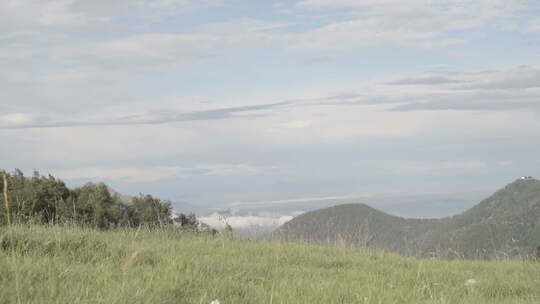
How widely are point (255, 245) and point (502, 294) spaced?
4.56m

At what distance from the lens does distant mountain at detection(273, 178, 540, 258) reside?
13.5 meters

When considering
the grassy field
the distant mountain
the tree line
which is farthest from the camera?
the tree line

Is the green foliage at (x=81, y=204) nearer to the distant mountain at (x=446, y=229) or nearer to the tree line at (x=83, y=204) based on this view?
the tree line at (x=83, y=204)

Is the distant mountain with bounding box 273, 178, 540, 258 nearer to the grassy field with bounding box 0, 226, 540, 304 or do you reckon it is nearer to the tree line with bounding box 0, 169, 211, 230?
the grassy field with bounding box 0, 226, 540, 304

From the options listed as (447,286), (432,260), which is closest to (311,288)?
(447,286)

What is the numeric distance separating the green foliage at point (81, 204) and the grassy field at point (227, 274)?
5.82 meters

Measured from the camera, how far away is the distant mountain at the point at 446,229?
13469 millimetres

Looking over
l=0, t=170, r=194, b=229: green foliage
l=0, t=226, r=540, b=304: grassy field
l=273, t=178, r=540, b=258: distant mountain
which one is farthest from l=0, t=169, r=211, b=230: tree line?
l=0, t=226, r=540, b=304: grassy field

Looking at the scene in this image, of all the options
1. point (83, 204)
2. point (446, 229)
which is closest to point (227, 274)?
point (83, 204)

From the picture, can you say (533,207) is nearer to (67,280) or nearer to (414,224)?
(414,224)

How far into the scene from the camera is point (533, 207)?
314 feet

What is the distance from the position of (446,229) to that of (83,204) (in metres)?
93.1

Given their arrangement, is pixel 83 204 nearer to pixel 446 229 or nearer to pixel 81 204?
pixel 81 204

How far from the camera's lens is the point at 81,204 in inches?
694
